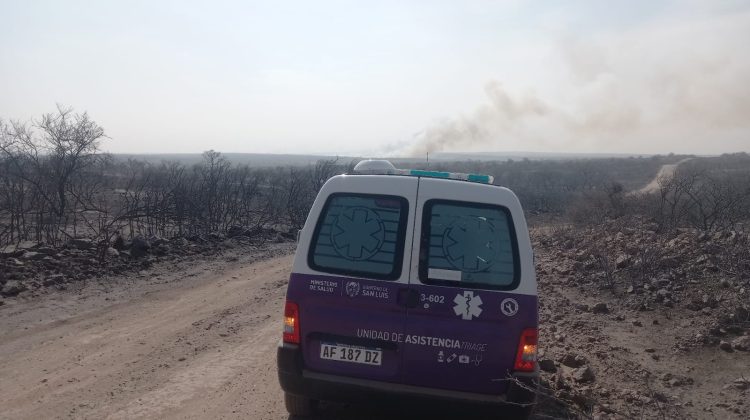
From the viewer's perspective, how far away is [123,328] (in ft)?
23.1

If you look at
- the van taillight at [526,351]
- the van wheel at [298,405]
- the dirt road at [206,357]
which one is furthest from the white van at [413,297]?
the dirt road at [206,357]

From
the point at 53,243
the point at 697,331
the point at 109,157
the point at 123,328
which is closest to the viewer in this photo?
the point at 697,331

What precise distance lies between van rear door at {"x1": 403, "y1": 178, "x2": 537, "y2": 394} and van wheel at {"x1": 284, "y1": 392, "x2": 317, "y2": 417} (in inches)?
33.4

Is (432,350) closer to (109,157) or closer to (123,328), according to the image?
(123,328)

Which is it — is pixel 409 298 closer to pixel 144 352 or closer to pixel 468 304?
pixel 468 304

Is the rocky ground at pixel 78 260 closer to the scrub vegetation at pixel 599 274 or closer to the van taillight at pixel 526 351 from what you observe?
the scrub vegetation at pixel 599 274

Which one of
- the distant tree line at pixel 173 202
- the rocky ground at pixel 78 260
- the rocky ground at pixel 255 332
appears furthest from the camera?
the distant tree line at pixel 173 202

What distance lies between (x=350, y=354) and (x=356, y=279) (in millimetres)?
492

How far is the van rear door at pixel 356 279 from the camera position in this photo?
3842 mm

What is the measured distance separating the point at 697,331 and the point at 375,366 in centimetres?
445

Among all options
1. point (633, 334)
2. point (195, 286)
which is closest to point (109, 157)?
point (195, 286)

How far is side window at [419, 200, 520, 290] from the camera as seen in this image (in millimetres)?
3818

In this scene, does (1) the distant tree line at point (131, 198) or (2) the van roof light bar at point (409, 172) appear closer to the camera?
(2) the van roof light bar at point (409, 172)

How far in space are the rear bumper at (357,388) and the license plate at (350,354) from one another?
120 mm
